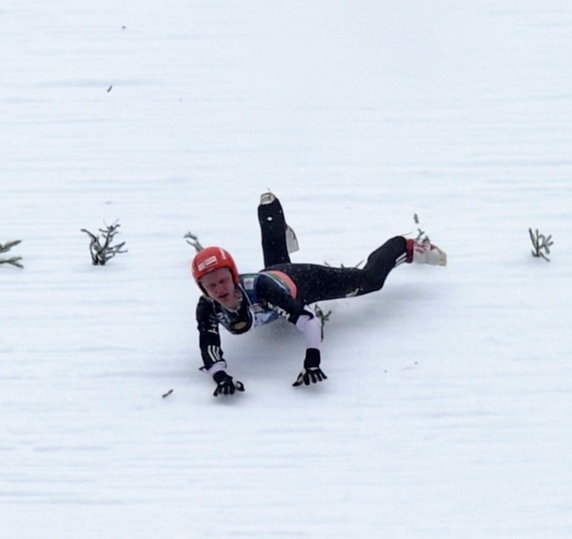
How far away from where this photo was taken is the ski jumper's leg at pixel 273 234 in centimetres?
705

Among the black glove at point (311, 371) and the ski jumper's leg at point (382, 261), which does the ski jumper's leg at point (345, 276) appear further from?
the black glove at point (311, 371)

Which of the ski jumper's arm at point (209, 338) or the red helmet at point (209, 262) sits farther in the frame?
the ski jumper's arm at point (209, 338)

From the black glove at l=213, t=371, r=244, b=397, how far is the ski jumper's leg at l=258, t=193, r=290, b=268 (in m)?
1.07

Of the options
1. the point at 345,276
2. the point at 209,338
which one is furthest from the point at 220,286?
the point at 345,276

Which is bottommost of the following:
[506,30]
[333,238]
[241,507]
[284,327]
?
[241,507]

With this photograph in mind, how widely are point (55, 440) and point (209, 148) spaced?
11.8 ft

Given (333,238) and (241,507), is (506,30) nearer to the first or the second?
(333,238)

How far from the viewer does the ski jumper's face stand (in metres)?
6.11

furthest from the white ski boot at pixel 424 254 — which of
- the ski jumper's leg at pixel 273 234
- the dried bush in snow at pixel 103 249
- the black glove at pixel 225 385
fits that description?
the dried bush in snow at pixel 103 249

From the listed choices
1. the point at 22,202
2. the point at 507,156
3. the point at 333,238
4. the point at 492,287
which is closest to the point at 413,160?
the point at 507,156

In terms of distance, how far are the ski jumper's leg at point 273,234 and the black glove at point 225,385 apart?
3.50ft

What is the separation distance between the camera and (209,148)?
29.6ft

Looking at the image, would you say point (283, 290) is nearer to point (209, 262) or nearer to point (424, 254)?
point (209, 262)

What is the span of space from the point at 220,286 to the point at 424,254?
1544mm
